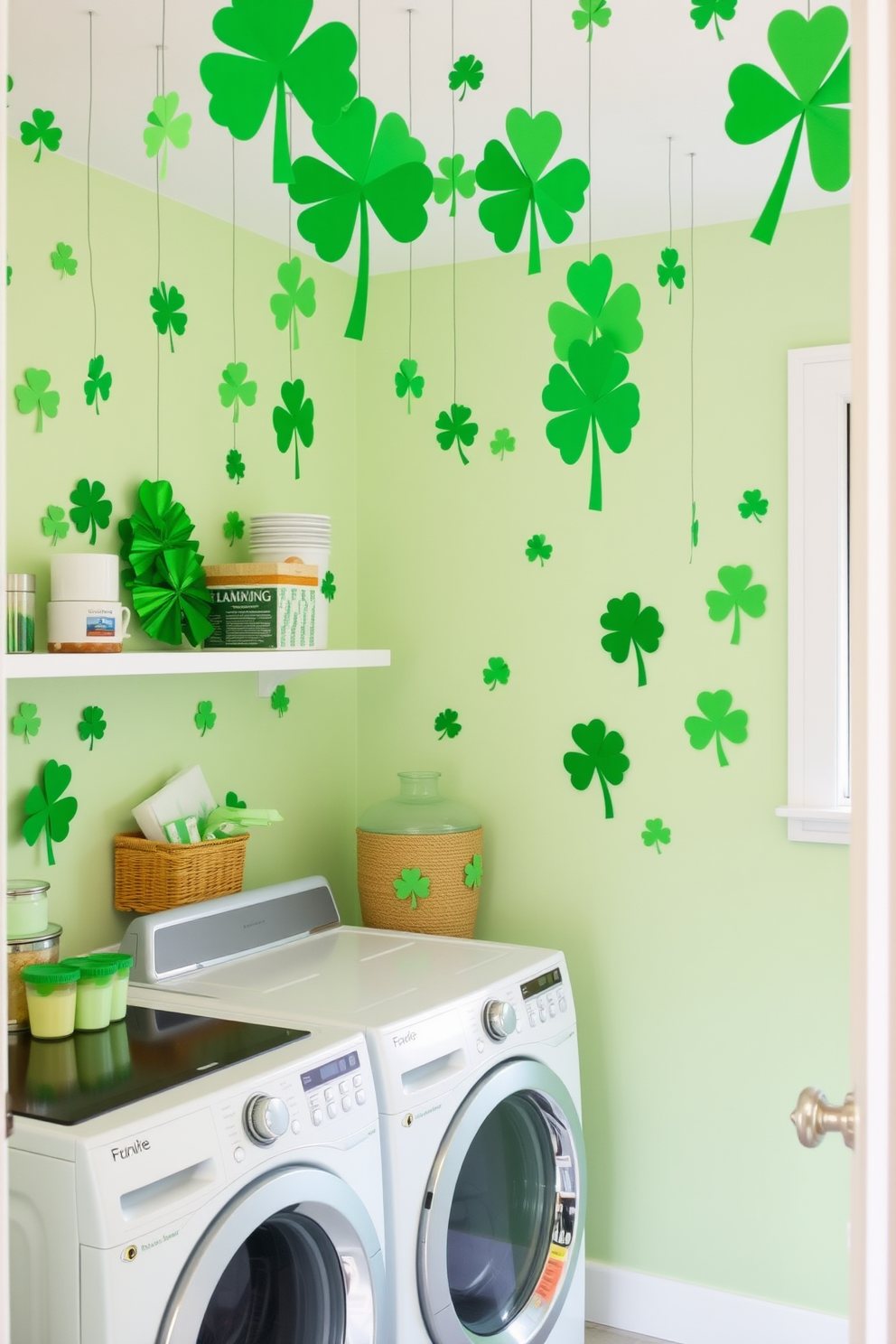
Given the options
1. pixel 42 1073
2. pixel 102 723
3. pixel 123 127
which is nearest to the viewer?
pixel 42 1073


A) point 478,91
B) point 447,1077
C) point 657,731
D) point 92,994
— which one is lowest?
point 447,1077

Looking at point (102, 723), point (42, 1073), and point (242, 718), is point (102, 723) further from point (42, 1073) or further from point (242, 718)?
point (42, 1073)

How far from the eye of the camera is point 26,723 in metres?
2.34

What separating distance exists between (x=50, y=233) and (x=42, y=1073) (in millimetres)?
1488

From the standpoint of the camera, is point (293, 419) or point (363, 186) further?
point (293, 419)

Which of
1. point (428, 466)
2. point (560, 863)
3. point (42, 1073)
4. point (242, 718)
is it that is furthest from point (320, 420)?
point (42, 1073)

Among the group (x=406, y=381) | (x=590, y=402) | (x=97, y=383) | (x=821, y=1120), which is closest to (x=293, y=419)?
(x=406, y=381)

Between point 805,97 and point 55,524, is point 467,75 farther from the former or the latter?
point 55,524

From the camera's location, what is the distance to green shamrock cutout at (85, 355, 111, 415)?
248cm

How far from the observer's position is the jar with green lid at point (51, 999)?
201 cm

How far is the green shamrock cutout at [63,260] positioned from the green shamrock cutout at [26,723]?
2.63ft

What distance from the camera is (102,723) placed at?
2.51 m

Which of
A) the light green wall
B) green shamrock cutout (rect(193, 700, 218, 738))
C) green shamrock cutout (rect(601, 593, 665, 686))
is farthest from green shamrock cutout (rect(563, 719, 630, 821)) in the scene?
green shamrock cutout (rect(193, 700, 218, 738))

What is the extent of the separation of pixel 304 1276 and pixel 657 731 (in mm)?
1406
